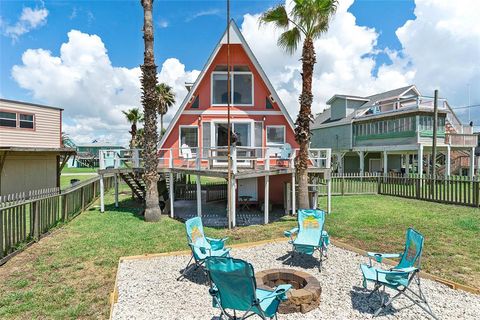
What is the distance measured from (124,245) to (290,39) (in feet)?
33.5

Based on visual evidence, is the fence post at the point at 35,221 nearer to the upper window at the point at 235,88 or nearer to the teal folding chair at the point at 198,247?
the teal folding chair at the point at 198,247

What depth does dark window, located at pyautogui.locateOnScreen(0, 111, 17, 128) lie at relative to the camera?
18.5 metres

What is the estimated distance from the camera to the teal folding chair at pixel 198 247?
6.43 metres

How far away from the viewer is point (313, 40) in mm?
12195

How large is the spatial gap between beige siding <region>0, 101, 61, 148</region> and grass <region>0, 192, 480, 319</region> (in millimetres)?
8744

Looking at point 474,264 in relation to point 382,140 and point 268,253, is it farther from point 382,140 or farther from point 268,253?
point 382,140

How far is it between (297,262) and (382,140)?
2515cm

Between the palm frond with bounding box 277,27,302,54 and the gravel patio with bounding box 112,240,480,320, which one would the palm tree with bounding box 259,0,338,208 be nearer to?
the palm frond with bounding box 277,27,302,54

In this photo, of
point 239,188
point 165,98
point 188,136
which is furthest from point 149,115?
point 165,98

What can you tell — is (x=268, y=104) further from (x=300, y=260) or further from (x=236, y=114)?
(x=300, y=260)

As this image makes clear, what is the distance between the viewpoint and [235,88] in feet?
53.6

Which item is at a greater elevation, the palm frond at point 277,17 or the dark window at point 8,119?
the palm frond at point 277,17

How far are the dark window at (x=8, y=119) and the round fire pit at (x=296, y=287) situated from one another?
20068 millimetres

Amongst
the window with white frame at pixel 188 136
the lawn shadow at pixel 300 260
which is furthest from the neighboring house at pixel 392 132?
the lawn shadow at pixel 300 260
